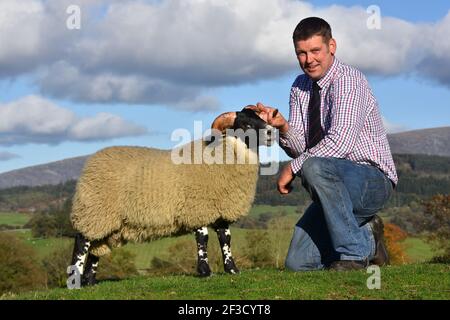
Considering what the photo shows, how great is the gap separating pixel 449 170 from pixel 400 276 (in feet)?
550

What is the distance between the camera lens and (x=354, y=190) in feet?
31.0

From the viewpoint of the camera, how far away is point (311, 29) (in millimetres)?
9312

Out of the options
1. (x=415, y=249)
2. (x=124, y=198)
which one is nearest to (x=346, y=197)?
(x=124, y=198)

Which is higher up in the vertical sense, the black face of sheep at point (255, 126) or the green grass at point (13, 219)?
the black face of sheep at point (255, 126)

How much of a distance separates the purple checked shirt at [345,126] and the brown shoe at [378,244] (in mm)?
877

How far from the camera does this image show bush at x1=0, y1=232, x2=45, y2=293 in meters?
49.8

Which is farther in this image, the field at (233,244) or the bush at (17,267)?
the bush at (17,267)

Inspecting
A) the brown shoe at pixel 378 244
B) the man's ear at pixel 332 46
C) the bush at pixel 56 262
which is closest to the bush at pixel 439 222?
the bush at pixel 56 262

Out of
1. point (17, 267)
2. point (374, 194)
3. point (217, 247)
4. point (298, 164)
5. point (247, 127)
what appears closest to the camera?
point (298, 164)

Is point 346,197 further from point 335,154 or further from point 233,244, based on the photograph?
point 233,244

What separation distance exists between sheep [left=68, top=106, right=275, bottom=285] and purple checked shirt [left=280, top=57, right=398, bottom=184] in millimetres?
563

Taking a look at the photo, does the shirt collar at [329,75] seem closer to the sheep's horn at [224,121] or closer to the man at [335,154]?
the man at [335,154]

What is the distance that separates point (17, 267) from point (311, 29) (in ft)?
158

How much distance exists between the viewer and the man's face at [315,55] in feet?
30.8
